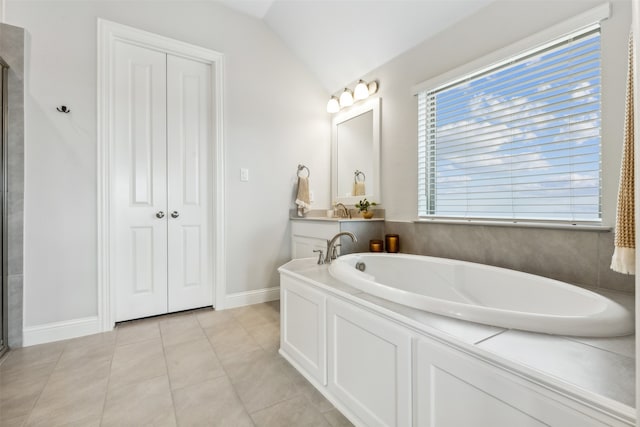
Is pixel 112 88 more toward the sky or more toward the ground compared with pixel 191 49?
more toward the ground

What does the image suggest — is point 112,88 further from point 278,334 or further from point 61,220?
point 278,334

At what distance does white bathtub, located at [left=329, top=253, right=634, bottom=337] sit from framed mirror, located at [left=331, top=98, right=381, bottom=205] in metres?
0.85

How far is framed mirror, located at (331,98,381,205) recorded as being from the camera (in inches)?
106

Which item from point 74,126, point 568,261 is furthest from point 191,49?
point 568,261

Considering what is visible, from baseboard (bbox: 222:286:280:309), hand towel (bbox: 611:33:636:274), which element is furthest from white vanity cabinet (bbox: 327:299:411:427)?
baseboard (bbox: 222:286:280:309)

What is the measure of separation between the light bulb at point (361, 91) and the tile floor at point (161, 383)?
214 centimetres

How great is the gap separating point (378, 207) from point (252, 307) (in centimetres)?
145

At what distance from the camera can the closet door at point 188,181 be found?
8.18 feet

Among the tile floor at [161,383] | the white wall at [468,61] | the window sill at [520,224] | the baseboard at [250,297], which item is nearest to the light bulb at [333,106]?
the white wall at [468,61]

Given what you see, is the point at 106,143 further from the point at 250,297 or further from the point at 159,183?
the point at 250,297

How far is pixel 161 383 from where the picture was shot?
4.96 feet

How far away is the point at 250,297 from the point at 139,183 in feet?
4.45

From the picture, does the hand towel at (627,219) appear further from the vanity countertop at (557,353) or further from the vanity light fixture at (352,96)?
the vanity light fixture at (352,96)

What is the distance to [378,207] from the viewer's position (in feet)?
8.75
